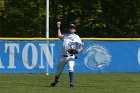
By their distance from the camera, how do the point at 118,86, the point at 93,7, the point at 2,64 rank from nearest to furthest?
the point at 118,86 < the point at 2,64 < the point at 93,7

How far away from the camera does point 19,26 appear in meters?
38.1

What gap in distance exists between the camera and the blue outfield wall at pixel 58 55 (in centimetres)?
2372

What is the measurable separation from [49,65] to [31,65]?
0.73 meters

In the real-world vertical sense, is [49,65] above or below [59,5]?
below

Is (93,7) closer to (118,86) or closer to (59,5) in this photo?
(59,5)

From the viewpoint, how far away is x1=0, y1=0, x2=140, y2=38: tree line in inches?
1446

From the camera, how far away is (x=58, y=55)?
2408 cm

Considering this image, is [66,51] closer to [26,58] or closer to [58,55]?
[26,58]

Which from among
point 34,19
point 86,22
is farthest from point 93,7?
point 34,19

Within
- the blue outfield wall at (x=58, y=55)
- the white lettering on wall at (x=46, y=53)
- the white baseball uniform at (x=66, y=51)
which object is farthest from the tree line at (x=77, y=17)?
the white baseball uniform at (x=66, y=51)

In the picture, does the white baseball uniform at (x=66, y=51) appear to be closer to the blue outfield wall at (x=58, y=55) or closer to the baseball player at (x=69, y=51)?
the baseball player at (x=69, y=51)

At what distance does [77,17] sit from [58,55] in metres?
14.1

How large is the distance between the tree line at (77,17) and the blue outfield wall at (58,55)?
38.7ft

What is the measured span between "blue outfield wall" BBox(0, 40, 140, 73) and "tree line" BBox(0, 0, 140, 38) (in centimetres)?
1180
